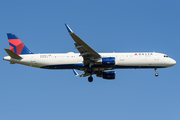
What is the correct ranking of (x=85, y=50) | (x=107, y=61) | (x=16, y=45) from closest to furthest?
(x=85, y=50) → (x=107, y=61) → (x=16, y=45)

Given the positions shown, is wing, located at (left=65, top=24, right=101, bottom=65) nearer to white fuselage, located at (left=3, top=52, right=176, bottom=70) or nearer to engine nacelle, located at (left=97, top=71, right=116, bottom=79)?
white fuselage, located at (left=3, top=52, right=176, bottom=70)

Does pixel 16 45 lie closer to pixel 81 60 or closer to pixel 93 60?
pixel 81 60

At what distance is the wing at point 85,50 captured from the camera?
151 feet

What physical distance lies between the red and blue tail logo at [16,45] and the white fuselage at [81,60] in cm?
180

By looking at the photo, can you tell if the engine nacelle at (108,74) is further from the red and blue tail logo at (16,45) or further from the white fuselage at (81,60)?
the red and blue tail logo at (16,45)

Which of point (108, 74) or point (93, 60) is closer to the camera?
point (93, 60)

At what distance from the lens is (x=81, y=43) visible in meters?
47.6

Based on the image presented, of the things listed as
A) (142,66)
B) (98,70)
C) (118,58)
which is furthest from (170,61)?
(98,70)

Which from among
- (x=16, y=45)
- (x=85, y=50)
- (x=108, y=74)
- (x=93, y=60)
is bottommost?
(x=108, y=74)

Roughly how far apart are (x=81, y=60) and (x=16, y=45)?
13201 millimetres

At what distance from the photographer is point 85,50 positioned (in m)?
49.8

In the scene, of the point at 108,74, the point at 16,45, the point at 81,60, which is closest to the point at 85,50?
the point at 81,60

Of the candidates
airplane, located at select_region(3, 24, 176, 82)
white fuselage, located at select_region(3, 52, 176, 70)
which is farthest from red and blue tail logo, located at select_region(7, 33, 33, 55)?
white fuselage, located at select_region(3, 52, 176, 70)

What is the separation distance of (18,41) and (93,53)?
1578cm
